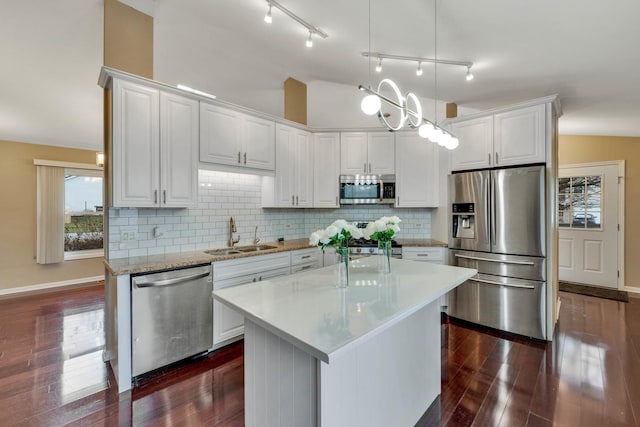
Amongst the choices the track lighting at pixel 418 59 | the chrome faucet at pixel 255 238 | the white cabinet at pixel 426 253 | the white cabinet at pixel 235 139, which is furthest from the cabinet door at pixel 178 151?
the white cabinet at pixel 426 253

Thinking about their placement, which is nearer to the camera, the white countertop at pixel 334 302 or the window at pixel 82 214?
the white countertop at pixel 334 302

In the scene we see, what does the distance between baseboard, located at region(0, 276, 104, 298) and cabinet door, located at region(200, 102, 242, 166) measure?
169 inches

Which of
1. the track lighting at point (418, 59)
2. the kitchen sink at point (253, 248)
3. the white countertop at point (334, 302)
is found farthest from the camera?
the kitchen sink at point (253, 248)

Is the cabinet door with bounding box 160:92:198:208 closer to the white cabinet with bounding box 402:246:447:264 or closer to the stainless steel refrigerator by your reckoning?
the white cabinet with bounding box 402:246:447:264

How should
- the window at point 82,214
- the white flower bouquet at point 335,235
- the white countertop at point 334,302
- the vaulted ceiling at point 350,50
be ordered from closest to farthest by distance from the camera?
1. the white countertop at point 334,302
2. the white flower bouquet at point 335,235
3. the vaulted ceiling at point 350,50
4. the window at point 82,214

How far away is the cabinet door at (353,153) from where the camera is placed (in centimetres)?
407

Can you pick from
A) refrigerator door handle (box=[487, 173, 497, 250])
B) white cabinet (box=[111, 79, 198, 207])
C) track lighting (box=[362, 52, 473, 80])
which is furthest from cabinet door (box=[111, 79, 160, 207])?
refrigerator door handle (box=[487, 173, 497, 250])

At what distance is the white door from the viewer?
4.55 m

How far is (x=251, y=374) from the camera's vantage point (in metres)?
1.49

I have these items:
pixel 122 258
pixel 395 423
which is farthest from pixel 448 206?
pixel 122 258

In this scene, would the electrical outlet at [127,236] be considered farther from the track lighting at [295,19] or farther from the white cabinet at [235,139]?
the track lighting at [295,19]

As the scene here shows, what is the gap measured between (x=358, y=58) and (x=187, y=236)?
2.69 m

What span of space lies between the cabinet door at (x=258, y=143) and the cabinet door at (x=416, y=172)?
71.1 inches

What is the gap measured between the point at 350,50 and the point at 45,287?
615 cm
